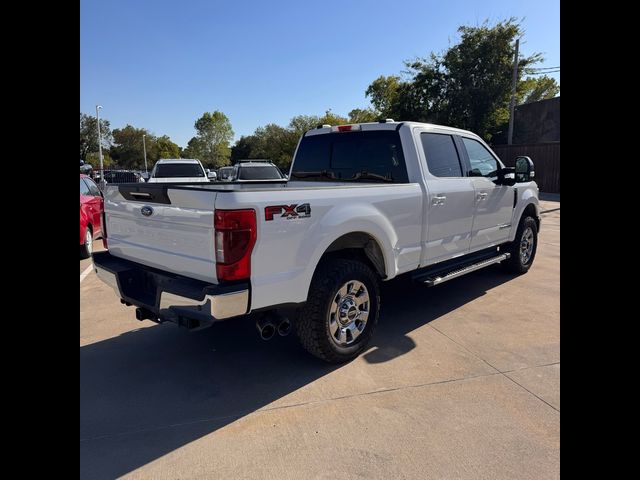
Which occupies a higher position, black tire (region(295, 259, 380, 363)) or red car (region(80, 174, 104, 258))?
red car (region(80, 174, 104, 258))

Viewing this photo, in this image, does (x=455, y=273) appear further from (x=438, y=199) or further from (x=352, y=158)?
(x=352, y=158)

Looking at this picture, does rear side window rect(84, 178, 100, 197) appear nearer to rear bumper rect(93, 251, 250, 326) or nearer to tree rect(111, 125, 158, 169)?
rear bumper rect(93, 251, 250, 326)

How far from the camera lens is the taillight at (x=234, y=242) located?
2.83 metres

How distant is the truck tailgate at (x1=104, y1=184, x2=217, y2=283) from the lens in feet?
9.70

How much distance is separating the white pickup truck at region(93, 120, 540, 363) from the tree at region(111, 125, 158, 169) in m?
88.3

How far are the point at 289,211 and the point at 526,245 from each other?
5060 millimetres

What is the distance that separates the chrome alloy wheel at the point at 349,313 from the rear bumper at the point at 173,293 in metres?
0.96

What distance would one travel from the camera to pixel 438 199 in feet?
14.9

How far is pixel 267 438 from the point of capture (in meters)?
2.77

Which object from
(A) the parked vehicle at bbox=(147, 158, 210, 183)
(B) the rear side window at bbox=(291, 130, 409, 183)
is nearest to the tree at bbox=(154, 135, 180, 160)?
(A) the parked vehicle at bbox=(147, 158, 210, 183)

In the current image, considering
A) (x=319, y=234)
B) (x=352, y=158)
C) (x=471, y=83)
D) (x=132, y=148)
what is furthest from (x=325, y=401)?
(x=132, y=148)
